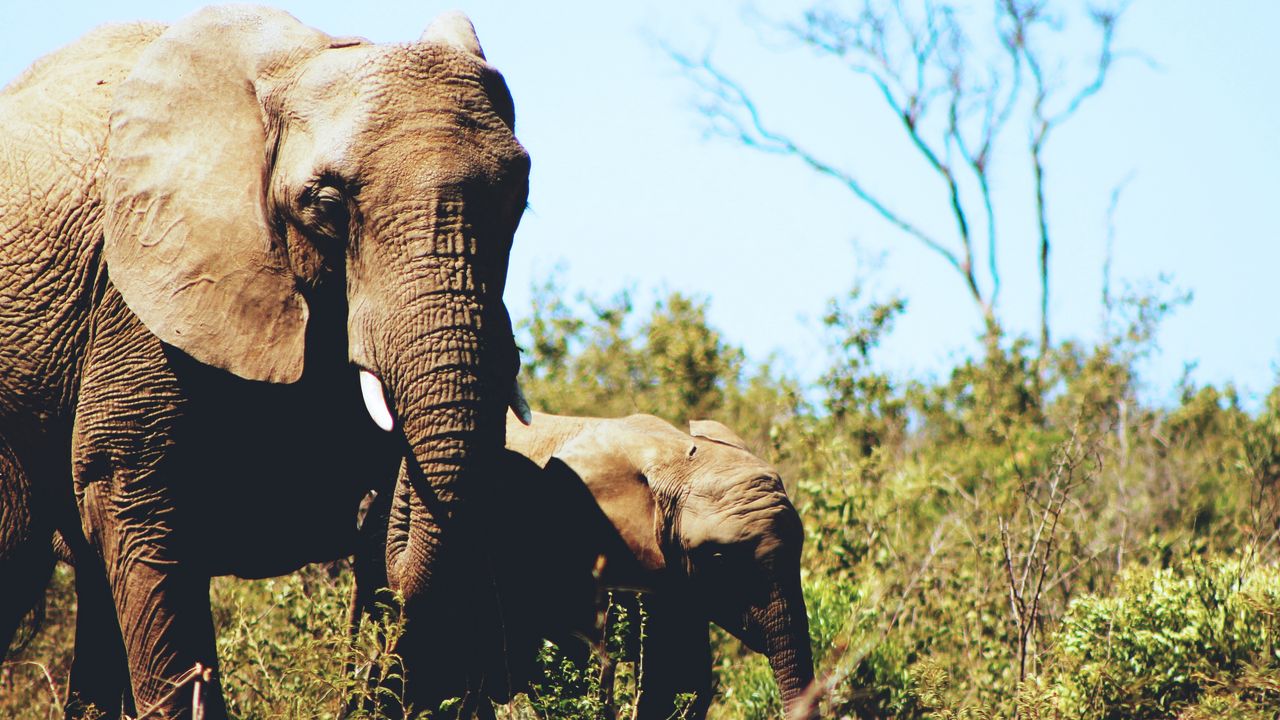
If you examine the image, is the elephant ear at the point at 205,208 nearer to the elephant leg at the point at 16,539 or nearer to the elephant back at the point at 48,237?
the elephant back at the point at 48,237

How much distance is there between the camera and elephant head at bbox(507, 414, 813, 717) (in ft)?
16.6

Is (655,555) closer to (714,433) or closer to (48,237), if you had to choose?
(714,433)

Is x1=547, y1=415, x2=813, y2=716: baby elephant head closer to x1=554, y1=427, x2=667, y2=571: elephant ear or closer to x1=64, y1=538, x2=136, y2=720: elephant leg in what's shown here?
x1=554, y1=427, x2=667, y2=571: elephant ear

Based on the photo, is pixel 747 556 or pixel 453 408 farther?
pixel 747 556

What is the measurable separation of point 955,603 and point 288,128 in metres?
3.91

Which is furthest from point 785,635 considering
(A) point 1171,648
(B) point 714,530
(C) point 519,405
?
(A) point 1171,648

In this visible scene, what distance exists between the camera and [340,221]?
4012 millimetres

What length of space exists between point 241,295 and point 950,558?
4.63m

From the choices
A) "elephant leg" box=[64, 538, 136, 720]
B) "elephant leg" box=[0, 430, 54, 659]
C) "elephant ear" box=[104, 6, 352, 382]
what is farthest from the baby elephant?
"elephant ear" box=[104, 6, 352, 382]

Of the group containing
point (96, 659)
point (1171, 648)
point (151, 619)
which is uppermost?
point (1171, 648)

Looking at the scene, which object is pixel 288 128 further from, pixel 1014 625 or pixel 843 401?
pixel 843 401

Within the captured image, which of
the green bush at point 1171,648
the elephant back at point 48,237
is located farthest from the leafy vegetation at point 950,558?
the elephant back at point 48,237

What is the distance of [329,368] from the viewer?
→ 425 cm

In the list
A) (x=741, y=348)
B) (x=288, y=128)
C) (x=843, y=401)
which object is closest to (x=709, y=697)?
(x=288, y=128)
